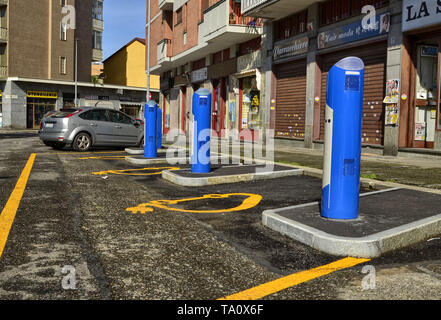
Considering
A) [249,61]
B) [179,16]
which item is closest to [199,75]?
[179,16]

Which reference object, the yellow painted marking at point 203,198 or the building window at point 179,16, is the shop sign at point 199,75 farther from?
the yellow painted marking at point 203,198

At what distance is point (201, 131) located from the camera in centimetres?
800

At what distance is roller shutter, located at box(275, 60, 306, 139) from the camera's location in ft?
56.4

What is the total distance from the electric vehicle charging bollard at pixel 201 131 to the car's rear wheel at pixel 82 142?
7.07 m

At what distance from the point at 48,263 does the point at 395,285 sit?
243 cm

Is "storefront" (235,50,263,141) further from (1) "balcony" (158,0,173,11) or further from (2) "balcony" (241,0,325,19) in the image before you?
(1) "balcony" (158,0,173,11)

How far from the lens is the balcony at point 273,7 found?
1595 centimetres

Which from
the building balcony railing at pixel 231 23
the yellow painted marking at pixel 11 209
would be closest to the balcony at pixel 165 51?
the building balcony railing at pixel 231 23

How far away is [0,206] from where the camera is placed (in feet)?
17.3

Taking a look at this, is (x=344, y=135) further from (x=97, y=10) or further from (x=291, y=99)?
(x=97, y=10)
